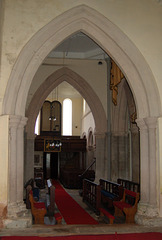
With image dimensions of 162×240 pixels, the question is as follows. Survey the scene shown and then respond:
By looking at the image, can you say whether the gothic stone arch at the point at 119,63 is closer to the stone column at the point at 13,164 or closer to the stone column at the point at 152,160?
the stone column at the point at 152,160

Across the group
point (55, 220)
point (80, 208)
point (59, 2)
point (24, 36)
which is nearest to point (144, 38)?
point (59, 2)

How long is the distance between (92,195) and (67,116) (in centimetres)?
1377

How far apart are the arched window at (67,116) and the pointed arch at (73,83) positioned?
33.7ft

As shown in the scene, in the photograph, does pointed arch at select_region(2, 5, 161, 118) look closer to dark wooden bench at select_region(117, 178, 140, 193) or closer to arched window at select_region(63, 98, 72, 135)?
dark wooden bench at select_region(117, 178, 140, 193)

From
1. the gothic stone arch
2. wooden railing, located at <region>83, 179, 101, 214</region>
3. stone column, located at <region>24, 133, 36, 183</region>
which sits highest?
the gothic stone arch

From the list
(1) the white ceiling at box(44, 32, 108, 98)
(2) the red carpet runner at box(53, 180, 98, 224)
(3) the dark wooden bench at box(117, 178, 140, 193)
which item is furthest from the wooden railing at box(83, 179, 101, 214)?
(1) the white ceiling at box(44, 32, 108, 98)

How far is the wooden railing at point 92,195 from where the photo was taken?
753cm

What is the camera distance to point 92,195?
830 centimetres

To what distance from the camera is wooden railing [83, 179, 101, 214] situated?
7531mm

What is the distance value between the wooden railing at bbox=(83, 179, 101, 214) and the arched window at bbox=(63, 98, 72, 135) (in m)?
Result: 12.2

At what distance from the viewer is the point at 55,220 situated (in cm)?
658

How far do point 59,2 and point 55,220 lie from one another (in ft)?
15.8

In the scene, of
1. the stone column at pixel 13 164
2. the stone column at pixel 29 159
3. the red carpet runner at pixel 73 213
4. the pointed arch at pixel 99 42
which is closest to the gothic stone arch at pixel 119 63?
the pointed arch at pixel 99 42

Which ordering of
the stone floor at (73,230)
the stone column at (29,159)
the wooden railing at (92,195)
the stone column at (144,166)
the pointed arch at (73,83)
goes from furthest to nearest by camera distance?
the pointed arch at (73,83) < the stone column at (29,159) < the wooden railing at (92,195) < the stone column at (144,166) < the stone floor at (73,230)
